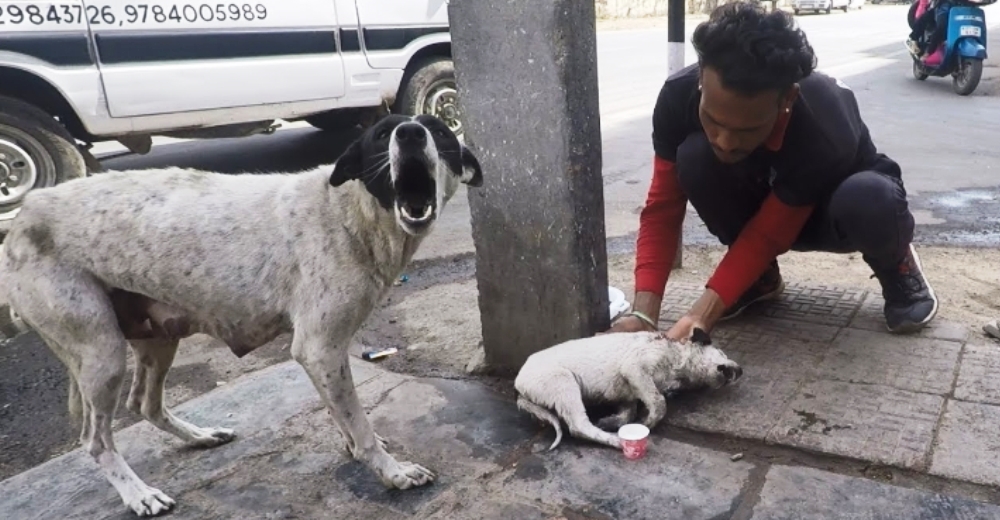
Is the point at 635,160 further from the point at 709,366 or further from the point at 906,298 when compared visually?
the point at 709,366

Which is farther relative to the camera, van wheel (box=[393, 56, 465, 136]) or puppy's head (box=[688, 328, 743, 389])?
van wheel (box=[393, 56, 465, 136])

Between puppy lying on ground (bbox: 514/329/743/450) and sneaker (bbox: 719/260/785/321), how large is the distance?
71 cm

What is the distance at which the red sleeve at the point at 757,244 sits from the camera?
9.30ft

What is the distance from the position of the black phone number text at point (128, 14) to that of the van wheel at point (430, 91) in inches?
54.4

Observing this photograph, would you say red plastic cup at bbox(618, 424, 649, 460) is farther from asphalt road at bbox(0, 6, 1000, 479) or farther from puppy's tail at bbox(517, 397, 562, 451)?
asphalt road at bbox(0, 6, 1000, 479)

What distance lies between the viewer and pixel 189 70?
19.0 ft

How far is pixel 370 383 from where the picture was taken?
3.10 meters

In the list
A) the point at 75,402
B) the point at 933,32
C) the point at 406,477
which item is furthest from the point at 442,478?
the point at 933,32

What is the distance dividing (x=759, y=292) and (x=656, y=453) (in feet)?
4.06

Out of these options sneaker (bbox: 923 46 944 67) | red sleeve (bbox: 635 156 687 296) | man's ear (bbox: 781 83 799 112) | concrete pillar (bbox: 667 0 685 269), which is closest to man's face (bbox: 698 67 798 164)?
man's ear (bbox: 781 83 799 112)

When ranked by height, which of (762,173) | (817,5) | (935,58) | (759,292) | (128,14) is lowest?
(817,5)

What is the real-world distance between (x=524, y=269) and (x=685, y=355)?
648 mm

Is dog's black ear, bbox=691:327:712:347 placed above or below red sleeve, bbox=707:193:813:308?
below

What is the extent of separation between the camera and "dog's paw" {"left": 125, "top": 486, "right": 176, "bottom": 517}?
2.34 metres
